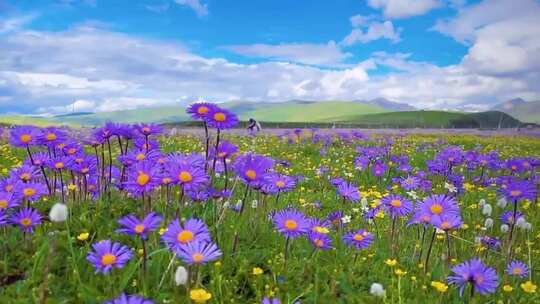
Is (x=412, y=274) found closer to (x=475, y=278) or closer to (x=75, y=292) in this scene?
(x=475, y=278)

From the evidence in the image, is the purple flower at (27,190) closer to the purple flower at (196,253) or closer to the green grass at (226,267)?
the green grass at (226,267)

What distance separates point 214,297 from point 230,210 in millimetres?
1810

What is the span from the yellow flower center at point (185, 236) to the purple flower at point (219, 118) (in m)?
1.26

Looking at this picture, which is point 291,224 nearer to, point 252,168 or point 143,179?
point 252,168

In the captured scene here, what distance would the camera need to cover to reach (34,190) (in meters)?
3.50

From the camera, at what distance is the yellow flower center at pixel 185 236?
252 cm

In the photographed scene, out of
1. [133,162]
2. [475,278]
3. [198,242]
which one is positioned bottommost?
[475,278]

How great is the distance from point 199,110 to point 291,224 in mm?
1138

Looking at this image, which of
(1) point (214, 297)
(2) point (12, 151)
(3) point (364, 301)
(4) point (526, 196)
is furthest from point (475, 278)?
(2) point (12, 151)

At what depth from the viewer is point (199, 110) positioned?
3.73 m

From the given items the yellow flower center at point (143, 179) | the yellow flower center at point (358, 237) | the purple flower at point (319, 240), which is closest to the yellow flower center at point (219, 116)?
the yellow flower center at point (143, 179)

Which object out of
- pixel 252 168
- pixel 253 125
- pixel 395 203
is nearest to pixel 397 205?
pixel 395 203

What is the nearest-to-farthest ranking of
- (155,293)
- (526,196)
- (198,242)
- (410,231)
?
(198,242)
(155,293)
(526,196)
(410,231)

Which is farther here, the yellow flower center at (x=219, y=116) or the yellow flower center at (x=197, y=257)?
the yellow flower center at (x=219, y=116)
